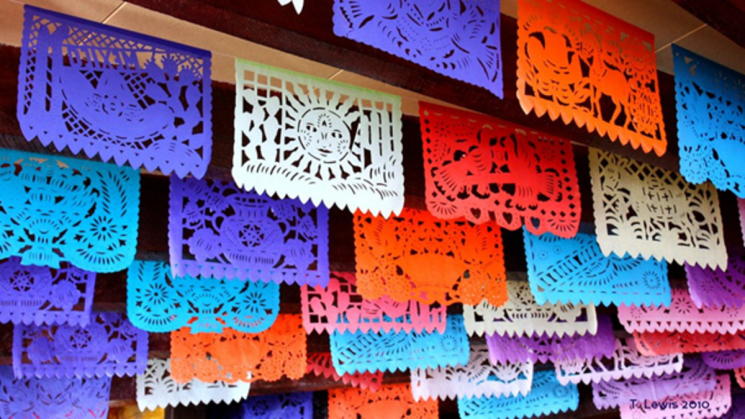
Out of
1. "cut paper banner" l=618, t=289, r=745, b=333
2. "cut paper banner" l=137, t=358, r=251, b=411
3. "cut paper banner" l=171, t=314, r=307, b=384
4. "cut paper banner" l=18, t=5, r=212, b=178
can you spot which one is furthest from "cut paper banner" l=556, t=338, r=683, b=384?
"cut paper banner" l=18, t=5, r=212, b=178

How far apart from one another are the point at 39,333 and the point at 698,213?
2578 millimetres

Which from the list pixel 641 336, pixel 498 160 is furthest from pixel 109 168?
pixel 641 336

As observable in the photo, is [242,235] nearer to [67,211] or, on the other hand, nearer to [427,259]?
[67,211]

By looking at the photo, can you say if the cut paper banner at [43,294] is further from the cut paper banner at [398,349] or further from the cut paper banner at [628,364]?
the cut paper banner at [628,364]

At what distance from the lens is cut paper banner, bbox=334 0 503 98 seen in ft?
4.66

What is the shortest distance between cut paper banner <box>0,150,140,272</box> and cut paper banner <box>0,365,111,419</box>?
1275 mm

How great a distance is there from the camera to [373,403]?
13.1 feet

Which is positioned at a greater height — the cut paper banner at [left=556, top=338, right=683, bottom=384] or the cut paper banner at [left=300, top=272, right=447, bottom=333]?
the cut paper banner at [left=300, top=272, right=447, bottom=333]

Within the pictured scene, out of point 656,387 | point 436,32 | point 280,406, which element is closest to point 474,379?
point 280,406

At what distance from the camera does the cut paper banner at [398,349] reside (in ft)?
10.3

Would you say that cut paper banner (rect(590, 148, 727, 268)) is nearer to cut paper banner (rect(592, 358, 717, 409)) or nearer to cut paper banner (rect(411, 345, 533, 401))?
cut paper banner (rect(411, 345, 533, 401))

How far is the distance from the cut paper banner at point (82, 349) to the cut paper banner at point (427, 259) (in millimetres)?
1160

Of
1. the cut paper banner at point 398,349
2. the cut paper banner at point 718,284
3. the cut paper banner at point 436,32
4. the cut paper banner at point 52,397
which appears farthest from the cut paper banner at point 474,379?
the cut paper banner at point 436,32

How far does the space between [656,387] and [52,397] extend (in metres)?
3.47
